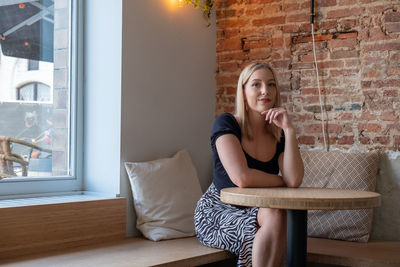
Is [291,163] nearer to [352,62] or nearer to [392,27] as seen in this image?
[352,62]

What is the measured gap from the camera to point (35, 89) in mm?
3355

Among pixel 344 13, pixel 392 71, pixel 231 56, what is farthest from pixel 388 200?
pixel 231 56

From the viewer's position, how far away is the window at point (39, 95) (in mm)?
3188

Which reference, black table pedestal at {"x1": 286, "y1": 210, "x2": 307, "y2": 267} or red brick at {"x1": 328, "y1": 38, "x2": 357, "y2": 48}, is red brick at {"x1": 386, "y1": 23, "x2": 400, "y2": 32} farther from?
black table pedestal at {"x1": 286, "y1": 210, "x2": 307, "y2": 267}

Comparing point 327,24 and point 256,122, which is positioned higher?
point 327,24

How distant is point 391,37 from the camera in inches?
142

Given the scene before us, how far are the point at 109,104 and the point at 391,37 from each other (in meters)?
1.93

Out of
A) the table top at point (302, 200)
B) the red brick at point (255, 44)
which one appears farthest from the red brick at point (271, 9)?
the table top at point (302, 200)

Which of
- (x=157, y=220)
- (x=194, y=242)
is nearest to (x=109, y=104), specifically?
(x=157, y=220)

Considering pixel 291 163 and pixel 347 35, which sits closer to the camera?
pixel 291 163

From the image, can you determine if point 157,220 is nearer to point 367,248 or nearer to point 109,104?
point 109,104

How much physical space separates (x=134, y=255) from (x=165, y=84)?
1436 mm

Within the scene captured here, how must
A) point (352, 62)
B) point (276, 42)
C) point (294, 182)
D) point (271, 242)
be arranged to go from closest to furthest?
point (271, 242) < point (294, 182) < point (352, 62) < point (276, 42)

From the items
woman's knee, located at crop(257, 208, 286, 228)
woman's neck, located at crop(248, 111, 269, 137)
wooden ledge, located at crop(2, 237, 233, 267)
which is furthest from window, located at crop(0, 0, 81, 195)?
woman's knee, located at crop(257, 208, 286, 228)
